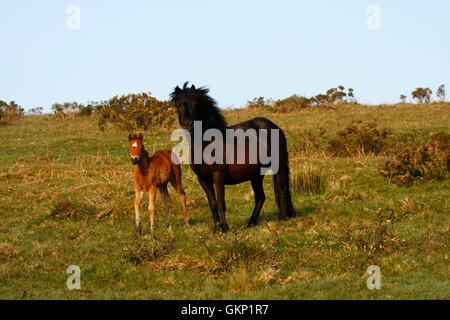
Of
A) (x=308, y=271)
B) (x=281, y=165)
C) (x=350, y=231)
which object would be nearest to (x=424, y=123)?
(x=281, y=165)

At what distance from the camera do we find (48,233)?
10211 mm

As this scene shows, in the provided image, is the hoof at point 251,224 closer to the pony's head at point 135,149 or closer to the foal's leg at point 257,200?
the foal's leg at point 257,200

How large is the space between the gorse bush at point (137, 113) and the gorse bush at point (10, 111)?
38.6 ft

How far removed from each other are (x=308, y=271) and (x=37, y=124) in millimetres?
30005

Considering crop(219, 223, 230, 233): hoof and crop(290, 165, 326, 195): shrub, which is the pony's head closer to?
crop(219, 223, 230, 233): hoof

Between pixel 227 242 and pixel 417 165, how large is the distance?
860 cm

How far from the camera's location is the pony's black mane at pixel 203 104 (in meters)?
9.15

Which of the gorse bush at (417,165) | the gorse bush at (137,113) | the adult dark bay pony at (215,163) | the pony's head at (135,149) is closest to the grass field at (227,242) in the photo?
the gorse bush at (417,165)

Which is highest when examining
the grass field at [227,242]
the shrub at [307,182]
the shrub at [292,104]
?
the shrub at [292,104]

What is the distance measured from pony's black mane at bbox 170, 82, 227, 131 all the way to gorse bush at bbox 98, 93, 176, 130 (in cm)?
1783

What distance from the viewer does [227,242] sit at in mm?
7516

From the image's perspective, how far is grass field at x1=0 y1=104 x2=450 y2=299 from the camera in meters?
6.43

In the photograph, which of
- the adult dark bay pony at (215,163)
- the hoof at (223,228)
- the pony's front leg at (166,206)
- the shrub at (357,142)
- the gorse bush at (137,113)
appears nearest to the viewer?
the adult dark bay pony at (215,163)
